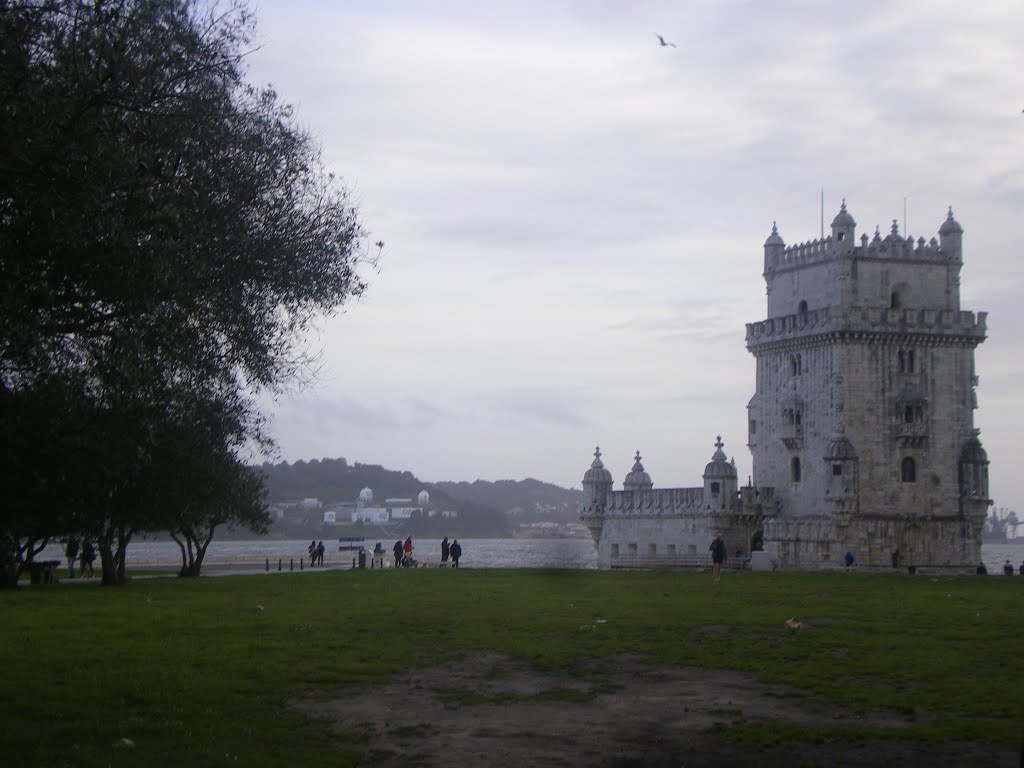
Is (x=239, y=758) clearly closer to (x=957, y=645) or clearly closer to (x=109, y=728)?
(x=109, y=728)

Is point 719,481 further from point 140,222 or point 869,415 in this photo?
point 140,222

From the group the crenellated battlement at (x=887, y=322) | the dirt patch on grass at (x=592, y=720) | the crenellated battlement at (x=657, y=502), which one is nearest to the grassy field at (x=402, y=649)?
the dirt patch on grass at (x=592, y=720)

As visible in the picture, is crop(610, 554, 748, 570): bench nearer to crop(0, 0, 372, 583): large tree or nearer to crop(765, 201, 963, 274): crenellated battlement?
crop(765, 201, 963, 274): crenellated battlement

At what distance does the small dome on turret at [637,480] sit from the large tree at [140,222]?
62446 mm

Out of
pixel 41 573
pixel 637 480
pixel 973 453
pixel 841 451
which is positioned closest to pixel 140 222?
pixel 41 573

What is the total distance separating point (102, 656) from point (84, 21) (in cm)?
1155

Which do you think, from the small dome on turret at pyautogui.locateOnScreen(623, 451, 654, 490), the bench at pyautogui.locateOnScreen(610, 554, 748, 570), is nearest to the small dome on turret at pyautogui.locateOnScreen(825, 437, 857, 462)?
the bench at pyautogui.locateOnScreen(610, 554, 748, 570)

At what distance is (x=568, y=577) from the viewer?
51.2m

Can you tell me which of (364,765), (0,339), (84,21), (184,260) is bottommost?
(364,765)

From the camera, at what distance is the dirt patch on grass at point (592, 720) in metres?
16.7

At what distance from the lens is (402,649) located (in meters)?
25.8

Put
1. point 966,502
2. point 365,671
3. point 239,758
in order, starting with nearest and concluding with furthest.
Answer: point 239,758, point 365,671, point 966,502

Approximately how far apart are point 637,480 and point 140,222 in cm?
6881

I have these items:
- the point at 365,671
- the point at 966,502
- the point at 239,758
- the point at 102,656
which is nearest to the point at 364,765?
the point at 239,758
